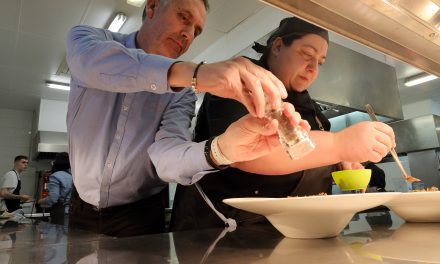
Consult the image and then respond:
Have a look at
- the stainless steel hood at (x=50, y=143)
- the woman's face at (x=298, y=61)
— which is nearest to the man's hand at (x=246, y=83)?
the woman's face at (x=298, y=61)

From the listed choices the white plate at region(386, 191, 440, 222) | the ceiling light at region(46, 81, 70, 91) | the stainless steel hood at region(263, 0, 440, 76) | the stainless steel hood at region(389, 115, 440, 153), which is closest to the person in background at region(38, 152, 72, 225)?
the ceiling light at region(46, 81, 70, 91)

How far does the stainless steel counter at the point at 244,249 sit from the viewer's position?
436 millimetres

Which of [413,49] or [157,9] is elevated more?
[157,9]

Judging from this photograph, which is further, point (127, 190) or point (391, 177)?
point (391, 177)

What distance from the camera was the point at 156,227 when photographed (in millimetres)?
1063

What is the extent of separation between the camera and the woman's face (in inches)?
44.3

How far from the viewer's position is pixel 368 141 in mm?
795

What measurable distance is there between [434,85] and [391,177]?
1.51m

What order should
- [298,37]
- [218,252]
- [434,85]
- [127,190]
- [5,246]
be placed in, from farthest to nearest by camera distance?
[434,85]
[298,37]
[127,190]
[5,246]
[218,252]

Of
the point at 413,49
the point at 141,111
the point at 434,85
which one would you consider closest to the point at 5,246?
the point at 141,111

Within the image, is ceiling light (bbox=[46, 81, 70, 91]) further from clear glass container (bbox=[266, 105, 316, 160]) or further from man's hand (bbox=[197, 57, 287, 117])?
clear glass container (bbox=[266, 105, 316, 160])

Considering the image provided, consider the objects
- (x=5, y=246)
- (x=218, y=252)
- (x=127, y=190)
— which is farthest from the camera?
(x=127, y=190)

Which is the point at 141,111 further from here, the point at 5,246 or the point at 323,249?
the point at 323,249

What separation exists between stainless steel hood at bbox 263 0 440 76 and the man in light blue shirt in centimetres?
33
